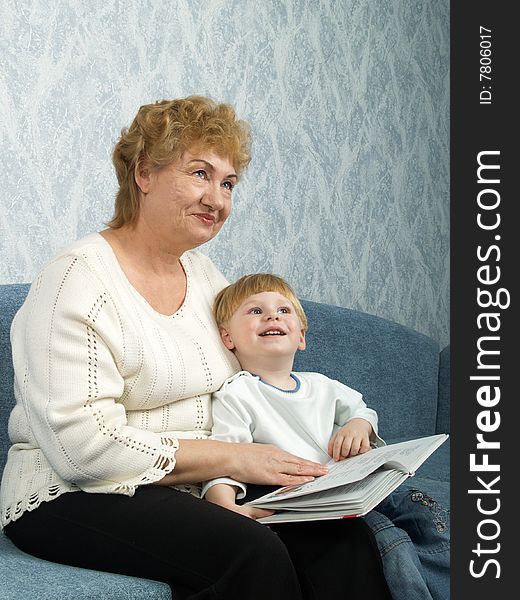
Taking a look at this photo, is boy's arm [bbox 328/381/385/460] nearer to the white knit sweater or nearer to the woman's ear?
the white knit sweater

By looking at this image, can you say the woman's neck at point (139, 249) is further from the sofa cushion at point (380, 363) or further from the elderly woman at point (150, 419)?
the sofa cushion at point (380, 363)

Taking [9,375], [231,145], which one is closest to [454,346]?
[231,145]

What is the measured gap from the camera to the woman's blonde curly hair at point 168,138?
171 cm

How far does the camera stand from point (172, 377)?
1.64m

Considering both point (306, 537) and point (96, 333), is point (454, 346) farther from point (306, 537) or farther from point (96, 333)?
point (96, 333)

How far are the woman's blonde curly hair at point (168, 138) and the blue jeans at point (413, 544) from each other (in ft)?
2.34

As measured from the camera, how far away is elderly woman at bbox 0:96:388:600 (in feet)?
4.63

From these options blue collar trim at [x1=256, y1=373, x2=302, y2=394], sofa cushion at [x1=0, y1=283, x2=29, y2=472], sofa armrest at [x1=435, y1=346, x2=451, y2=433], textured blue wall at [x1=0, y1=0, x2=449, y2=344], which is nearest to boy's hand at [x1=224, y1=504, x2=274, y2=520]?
blue collar trim at [x1=256, y1=373, x2=302, y2=394]

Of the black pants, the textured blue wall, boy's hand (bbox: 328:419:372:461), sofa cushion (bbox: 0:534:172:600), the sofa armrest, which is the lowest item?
sofa cushion (bbox: 0:534:172:600)

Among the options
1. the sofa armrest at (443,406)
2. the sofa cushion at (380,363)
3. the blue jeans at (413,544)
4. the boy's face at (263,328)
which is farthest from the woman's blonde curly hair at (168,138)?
the sofa armrest at (443,406)

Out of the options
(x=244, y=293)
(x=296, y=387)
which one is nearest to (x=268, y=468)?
(x=296, y=387)

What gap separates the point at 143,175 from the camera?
1.75m

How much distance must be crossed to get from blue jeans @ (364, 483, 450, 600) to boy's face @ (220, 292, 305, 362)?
356mm

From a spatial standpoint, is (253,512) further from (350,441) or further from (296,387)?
(296,387)
